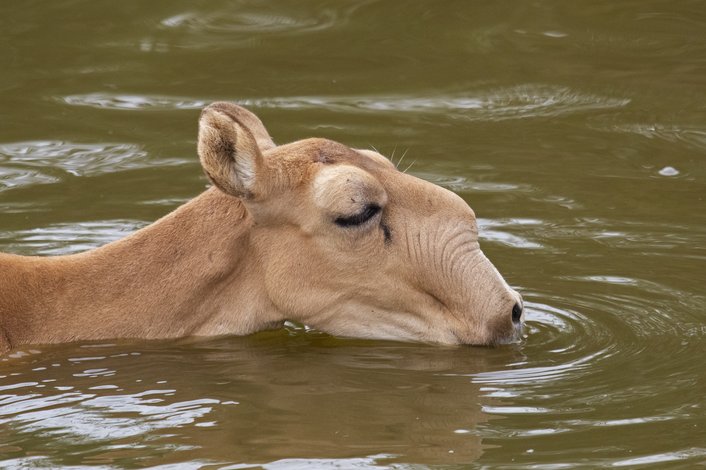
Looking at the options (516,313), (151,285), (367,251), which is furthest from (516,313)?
(151,285)

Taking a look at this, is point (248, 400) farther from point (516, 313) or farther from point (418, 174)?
point (418, 174)

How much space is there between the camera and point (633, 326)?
10844mm

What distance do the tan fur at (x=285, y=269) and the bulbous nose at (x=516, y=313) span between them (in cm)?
5

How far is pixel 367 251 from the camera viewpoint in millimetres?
10062

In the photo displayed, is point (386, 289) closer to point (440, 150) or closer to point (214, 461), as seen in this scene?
point (214, 461)

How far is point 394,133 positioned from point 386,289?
5771mm

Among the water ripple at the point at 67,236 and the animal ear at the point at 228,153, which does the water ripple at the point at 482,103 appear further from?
the animal ear at the point at 228,153

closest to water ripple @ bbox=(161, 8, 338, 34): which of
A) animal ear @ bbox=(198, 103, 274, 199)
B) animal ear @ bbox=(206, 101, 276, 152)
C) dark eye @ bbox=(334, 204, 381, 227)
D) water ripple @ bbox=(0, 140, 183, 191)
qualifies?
water ripple @ bbox=(0, 140, 183, 191)

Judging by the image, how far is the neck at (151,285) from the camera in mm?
9867

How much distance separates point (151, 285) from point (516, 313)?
2424mm

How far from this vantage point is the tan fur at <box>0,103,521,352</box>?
986cm

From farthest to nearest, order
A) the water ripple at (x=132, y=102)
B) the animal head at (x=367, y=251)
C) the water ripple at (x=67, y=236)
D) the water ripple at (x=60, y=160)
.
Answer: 1. the water ripple at (x=132, y=102)
2. the water ripple at (x=60, y=160)
3. the water ripple at (x=67, y=236)
4. the animal head at (x=367, y=251)

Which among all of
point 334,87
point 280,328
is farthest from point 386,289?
point 334,87

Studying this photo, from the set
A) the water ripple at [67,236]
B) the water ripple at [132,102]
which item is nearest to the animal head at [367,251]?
the water ripple at [67,236]
